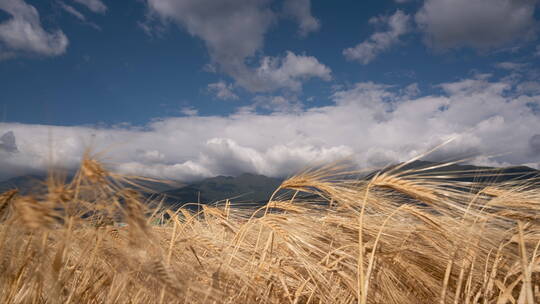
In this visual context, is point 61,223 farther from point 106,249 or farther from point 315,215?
point 315,215

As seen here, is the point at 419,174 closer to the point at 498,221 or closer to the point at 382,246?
the point at 382,246

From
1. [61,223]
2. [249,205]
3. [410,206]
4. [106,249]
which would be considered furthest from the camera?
[249,205]

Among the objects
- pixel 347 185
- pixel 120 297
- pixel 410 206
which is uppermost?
pixel 347 185

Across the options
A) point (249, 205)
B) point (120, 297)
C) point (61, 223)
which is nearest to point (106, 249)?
point (120, 297)

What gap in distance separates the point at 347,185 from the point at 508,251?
947 millimetres

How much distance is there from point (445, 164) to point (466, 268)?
0.82 meters

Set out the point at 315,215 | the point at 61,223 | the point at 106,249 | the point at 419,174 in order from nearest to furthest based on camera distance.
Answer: the point at 61,223, the point at 106,249, the point at 419,174, the point at 315,215

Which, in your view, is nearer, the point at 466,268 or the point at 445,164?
the point at 445,164

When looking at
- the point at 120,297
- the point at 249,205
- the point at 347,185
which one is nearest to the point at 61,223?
the point at 120,297

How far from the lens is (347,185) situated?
5.98 feet

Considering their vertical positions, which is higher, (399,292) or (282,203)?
(282,203)

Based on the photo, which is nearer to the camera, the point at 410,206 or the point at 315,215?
the point at 410,206

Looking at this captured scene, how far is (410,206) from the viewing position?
1.78m

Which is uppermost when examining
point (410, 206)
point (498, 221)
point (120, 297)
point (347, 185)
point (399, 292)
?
point (347, 185)
